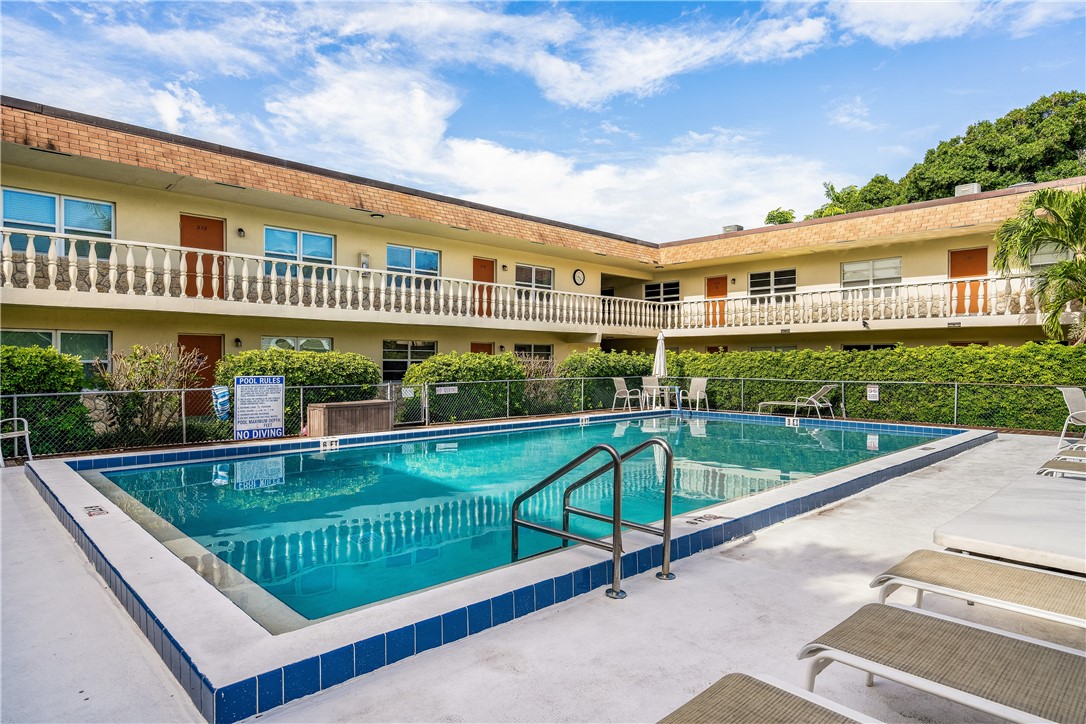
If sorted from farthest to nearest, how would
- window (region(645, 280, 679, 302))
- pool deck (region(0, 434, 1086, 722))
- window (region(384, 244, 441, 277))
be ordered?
1. window (region(645, 280, 679, 302))
2. window (region(384, 244, 441, 277))
3. pool deck (region(0, 434, 1086, 722))

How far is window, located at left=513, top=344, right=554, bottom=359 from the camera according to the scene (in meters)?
21.6

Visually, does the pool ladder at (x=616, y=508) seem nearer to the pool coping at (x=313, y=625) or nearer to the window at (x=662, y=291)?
the pool coping at (x=313, y=625)

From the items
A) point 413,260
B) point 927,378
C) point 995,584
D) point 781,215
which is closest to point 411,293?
point 413,260

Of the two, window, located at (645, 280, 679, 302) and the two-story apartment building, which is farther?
window, located at (645, 280, 679, 302)

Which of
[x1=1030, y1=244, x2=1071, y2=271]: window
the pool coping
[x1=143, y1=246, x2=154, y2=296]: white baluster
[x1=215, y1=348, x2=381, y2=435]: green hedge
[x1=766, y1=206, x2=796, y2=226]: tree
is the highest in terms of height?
[x1=766, y1=206, x2=796, y2=226]: tree

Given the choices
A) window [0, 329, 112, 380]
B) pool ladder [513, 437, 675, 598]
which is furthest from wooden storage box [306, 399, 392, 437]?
pool ladder [513, 437, 675, 598]

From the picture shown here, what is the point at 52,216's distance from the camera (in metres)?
12.6

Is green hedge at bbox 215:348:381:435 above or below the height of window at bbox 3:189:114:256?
below

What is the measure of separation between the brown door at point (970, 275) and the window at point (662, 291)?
10.0 metres

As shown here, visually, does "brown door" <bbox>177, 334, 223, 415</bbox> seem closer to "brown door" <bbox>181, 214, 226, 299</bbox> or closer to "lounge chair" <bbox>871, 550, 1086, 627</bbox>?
"brown door" <bbox>181, 214, 226, 299</bbox>

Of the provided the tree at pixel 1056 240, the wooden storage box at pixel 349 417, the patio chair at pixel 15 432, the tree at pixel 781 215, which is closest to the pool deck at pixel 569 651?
the patio chair at pixel 15 432

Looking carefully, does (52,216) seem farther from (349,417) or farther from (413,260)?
(413,260)

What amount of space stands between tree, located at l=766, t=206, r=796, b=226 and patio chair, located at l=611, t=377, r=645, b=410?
3154 centimetres

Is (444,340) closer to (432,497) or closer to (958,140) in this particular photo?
(432,497)
